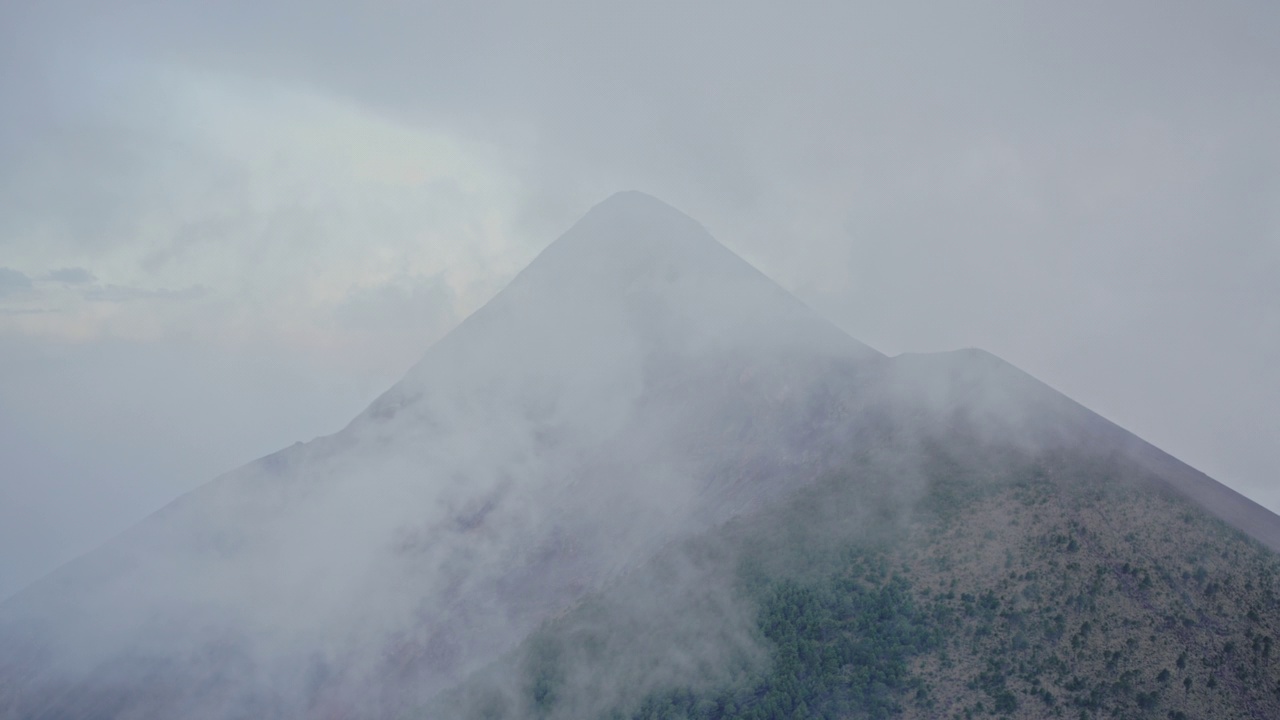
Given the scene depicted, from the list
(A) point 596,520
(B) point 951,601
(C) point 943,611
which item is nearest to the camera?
(C) point 943,611

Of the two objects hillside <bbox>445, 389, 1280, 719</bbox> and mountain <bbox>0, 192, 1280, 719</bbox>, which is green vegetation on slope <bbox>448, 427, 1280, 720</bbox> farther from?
mountain <bbox>0, 192, 1280, 719</bbox>

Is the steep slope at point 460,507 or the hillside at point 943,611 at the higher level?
the steep slope at point 460,507

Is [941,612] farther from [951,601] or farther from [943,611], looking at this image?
[951,601]

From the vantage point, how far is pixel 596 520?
6588cm

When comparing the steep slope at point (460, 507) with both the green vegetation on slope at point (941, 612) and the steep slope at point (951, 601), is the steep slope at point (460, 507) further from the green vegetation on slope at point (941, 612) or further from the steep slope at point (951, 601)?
the green vegetation on slope at point (941, 612)

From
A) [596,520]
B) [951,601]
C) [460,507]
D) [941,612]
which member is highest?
[460,507]

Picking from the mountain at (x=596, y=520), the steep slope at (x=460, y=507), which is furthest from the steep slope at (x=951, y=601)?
the steep slope at (x=460, y=507)

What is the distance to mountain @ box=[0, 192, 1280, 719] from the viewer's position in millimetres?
48469

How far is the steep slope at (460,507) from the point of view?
201 ft

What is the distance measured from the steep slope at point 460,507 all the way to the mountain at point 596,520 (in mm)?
Result: 285

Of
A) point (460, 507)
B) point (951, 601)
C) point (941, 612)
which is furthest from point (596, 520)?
point (951, 601)

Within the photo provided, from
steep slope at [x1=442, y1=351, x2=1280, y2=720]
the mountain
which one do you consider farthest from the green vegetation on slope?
the mountain

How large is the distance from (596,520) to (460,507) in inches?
546

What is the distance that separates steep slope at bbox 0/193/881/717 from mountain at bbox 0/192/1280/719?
0.93 feet
